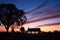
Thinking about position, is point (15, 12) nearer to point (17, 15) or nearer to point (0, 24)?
point (17, 15)

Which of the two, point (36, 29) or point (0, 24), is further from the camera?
point (36, 29)

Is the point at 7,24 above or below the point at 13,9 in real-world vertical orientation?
below

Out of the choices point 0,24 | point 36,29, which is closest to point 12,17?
point 0,24

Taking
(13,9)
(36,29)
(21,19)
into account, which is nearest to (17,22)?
(21,19)

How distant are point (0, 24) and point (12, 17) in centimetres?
621

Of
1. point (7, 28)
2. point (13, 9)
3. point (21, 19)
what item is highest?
point (13, 9)

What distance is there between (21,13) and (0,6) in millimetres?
9089

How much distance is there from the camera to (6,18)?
5866cm

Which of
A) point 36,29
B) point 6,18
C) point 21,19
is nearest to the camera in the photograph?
point 6,18

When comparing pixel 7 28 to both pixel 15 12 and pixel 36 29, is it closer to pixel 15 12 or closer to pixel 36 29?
pixel 15 12

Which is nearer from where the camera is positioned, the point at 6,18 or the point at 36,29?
the point at 6,18

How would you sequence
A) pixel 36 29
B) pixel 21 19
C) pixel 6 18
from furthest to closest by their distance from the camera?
pixel 36 29, pixel 21 19, pixel 6 18

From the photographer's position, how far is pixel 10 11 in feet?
194

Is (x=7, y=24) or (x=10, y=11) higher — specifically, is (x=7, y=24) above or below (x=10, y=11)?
below
